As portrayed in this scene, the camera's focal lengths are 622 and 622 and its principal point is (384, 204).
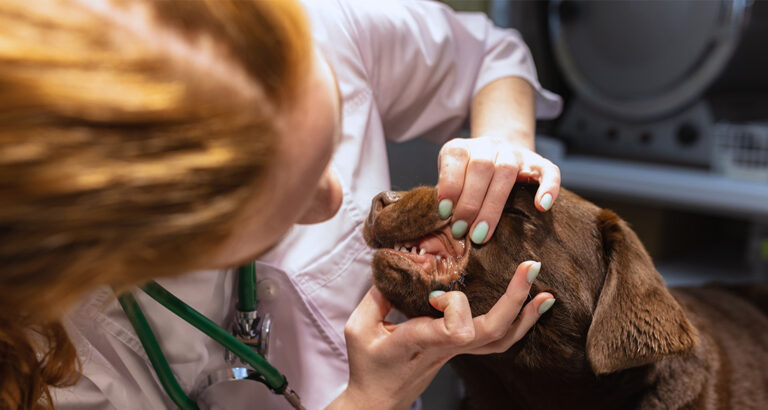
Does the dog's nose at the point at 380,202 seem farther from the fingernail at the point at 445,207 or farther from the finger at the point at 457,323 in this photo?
the finger at the point at 457,323

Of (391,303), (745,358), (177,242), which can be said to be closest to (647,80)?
(745,358)

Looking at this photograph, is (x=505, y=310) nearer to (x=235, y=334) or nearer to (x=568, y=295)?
(x=568, y=295)

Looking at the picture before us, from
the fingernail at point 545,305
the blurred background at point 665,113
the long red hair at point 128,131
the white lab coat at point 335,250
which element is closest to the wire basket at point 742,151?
the blurred background at point 665,113

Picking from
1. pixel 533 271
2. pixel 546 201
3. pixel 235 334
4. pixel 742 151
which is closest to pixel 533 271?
pixel 533 271

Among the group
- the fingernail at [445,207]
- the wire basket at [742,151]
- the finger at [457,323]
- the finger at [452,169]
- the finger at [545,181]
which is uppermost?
the finger at [452,169]

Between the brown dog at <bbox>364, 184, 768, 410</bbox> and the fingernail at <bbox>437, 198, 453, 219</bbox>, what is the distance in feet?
0.12

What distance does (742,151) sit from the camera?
6.06 feet

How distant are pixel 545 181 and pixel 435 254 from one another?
0.70 ft

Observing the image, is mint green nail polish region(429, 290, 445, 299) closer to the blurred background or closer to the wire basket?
the blurred background

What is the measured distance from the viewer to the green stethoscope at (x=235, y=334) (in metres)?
0.81

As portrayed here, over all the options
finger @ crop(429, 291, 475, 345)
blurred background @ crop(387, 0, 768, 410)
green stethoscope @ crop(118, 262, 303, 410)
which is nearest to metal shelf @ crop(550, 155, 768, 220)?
blurred background @ crop(387, 0, 768, 410)

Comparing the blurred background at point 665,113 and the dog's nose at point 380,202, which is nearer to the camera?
the dog's nose at point 380,202

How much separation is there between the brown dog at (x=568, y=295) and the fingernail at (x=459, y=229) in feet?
0.07

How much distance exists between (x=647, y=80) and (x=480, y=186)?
1.41 m
